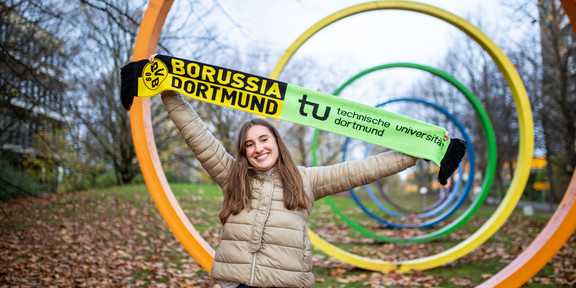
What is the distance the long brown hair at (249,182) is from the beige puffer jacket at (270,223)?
0.05 metres

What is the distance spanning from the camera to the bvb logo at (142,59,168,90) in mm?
3348

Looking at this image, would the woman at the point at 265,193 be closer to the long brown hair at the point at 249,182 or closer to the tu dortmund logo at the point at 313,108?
the long brown hair at the point at 249,182

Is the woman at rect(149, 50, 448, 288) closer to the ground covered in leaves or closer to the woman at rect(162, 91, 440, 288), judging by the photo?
the woman at rect(162, 91, 440, 288)

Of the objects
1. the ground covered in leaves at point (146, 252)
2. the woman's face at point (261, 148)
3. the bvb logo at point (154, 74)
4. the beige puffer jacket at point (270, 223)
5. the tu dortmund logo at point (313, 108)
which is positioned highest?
the bvb logo at point (154, 74)

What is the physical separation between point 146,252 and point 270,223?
500 centimetres

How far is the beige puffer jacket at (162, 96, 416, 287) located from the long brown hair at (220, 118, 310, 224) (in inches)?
1.8

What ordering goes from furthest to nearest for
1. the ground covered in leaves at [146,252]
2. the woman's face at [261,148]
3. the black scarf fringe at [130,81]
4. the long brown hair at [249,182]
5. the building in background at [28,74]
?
the building in background at [28,74] < the ground covered in leaves at [146,252] < the black scarf fringe at [130,81] < the woman's face at [261,148] < the long brown hair at [249,182]

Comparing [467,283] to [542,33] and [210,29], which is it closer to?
[210,29]

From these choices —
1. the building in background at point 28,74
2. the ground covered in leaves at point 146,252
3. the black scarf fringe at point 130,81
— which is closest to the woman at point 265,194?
the black scarf fringe at point 130,81

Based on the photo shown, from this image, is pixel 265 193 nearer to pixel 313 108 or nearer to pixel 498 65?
pixel 313 108

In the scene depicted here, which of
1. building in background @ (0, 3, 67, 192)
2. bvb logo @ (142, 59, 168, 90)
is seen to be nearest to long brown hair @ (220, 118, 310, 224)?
bvb logo @ (142, 59, 168, 90)

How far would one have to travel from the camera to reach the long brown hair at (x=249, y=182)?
2.65 meters

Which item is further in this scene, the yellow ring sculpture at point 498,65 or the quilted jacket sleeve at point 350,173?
the yellow ring sculpture at point 498,65

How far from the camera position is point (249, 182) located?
2.74 meters
